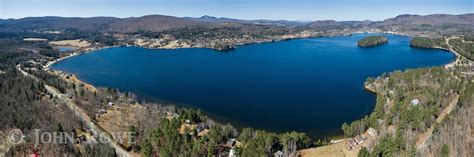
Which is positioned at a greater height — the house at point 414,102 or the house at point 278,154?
the house at point 414,102

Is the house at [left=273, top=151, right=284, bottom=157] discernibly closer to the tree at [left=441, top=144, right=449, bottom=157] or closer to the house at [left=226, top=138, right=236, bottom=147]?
the house at [left=226, top=138, right=236, bottom=147]

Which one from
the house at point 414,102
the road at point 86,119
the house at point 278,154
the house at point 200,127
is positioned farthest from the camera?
the house at point 414,102

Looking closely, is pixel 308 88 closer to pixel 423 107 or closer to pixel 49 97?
pixel 423 107

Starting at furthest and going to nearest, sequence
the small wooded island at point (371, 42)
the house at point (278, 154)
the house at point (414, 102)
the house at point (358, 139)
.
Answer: the small wooded island at point (371, 42) < the house at point (414, 102) < the house at point (358, 139) < the house at point (278, 154)

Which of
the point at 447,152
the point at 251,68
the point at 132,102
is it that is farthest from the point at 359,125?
the point at 251,68

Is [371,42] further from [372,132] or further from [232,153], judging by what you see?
[232,153]

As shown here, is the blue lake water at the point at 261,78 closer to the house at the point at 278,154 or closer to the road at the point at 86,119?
the house at the point at 278,154

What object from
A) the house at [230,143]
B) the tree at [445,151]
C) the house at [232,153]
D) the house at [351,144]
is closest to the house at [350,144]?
the house at [351,144]

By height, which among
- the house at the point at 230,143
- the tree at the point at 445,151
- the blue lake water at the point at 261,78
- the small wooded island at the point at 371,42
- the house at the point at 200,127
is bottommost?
the blue lake water at the point at 261,78

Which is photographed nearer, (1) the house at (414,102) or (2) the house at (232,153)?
(2) the house at (232,153)

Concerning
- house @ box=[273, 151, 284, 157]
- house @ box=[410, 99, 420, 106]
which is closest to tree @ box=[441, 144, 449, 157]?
house @ box=[273, 151, 284, 157]
